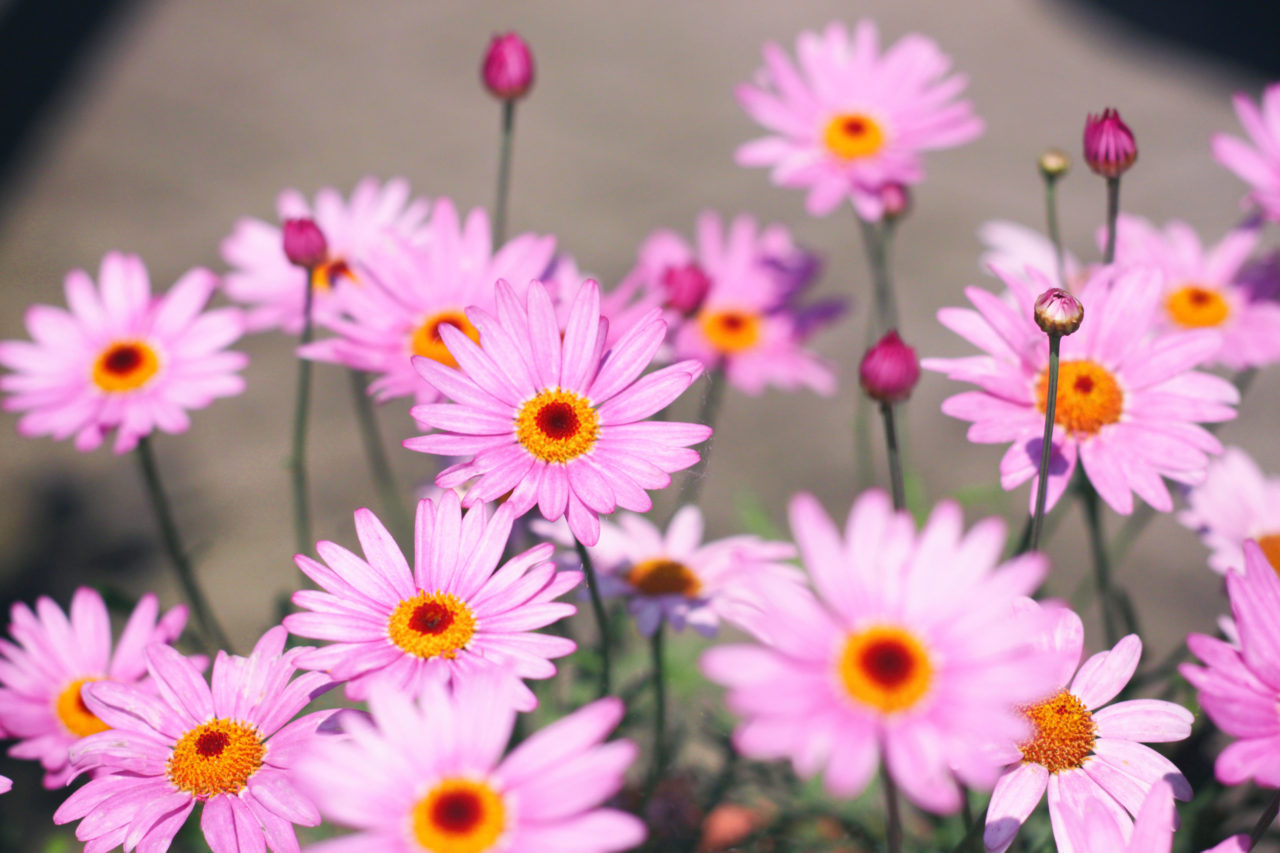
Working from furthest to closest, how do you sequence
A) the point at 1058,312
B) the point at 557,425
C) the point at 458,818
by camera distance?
the point at 557,425
the point at 1058,312
the point at 458,818

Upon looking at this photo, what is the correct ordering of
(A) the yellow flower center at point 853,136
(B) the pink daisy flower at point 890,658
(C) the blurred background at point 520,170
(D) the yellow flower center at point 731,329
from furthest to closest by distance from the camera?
(C) the blurred background at point 520,170
(D) the yellow flower center at point 731,329
(A) the yellow flower center at point 853,136
(B) the pink daisy flower at point 890,658

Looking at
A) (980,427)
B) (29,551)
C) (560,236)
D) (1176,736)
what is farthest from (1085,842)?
(560,236)

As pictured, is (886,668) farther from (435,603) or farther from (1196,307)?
(1196,307)

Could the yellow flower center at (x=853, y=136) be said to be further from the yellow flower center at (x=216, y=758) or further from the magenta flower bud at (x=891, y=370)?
the yellow flower center at (x=216, y=758)

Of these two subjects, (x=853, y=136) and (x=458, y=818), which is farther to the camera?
(x=853, y=136)

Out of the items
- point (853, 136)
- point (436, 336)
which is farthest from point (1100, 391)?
point (436, 336)

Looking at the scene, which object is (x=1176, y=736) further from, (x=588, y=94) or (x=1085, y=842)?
(x=588, y=94)

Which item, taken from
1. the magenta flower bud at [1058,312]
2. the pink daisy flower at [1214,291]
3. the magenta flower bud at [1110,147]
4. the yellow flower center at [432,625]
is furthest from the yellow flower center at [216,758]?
the pink daisy flower at [1214,291]

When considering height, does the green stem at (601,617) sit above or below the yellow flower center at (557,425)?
below
